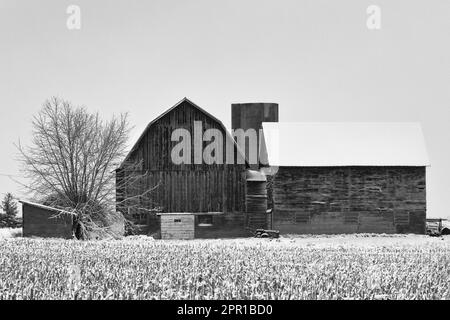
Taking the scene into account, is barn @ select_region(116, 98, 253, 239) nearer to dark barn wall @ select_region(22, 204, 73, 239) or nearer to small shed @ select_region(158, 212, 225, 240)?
small shed @ select_region(158, 212, 225, 240)

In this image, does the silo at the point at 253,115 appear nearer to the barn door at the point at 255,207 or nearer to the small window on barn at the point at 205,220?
the barn door at the point at 255,207

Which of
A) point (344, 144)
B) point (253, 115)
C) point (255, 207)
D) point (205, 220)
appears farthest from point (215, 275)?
point (253, 115)

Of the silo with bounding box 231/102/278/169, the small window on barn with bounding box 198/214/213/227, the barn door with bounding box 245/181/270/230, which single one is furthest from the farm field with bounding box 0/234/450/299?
the silo with bounding box 231/102/278/169

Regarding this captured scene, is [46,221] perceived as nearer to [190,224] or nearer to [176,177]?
[176,177]

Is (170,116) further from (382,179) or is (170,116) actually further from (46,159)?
(382,179)

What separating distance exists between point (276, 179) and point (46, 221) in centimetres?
1245

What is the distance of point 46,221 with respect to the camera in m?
33.1

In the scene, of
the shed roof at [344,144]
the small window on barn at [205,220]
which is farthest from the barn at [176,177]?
the shed roof at [344,144]

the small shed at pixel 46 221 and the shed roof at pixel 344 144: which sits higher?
the shed roof at pixel 344 144

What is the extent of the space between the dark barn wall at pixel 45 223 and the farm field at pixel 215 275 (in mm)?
10457

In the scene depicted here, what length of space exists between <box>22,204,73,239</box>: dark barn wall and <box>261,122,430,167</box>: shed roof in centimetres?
1191

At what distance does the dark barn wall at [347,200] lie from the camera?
128 ft
